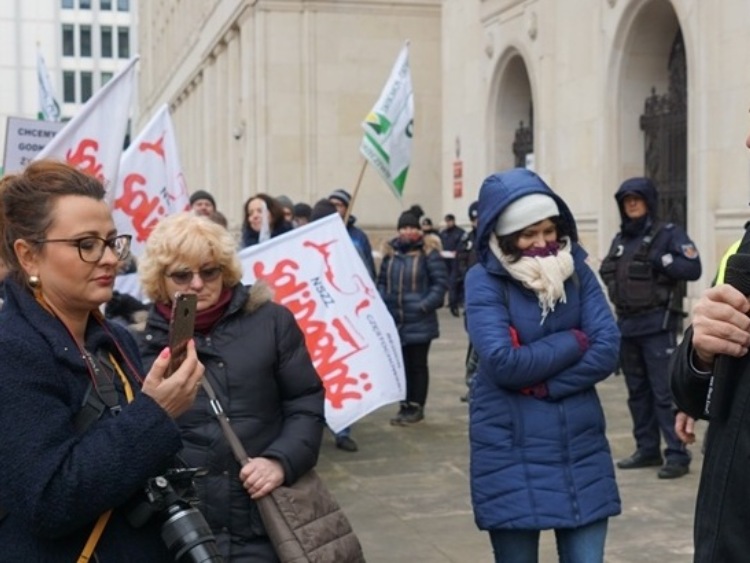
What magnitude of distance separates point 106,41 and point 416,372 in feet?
270

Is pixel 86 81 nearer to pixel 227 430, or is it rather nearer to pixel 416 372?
pixel 416 372

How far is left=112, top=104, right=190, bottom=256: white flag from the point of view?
743cm

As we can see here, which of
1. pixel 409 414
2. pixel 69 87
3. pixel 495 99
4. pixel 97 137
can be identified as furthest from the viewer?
pixel 69 87

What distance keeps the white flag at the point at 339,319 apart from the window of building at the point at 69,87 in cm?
8267

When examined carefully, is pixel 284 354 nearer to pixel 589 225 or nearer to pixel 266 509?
pixel 266 509

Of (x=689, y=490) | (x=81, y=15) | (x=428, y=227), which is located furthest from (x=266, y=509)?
(x=81, y=15)

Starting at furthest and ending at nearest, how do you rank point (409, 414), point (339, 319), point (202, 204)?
point (409, 414)
point (202, 204)
point (339, 319)

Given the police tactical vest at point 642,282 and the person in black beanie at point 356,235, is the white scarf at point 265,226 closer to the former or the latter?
the person in black beanie at point 356,235

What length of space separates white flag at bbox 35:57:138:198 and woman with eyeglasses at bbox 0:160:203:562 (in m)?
3.54

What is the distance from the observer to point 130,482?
2.24 metres

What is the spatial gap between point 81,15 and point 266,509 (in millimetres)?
88940

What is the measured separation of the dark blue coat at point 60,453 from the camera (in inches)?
86.4

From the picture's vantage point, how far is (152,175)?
7.52 metres

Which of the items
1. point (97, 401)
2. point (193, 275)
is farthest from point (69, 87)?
point (97, 401)
